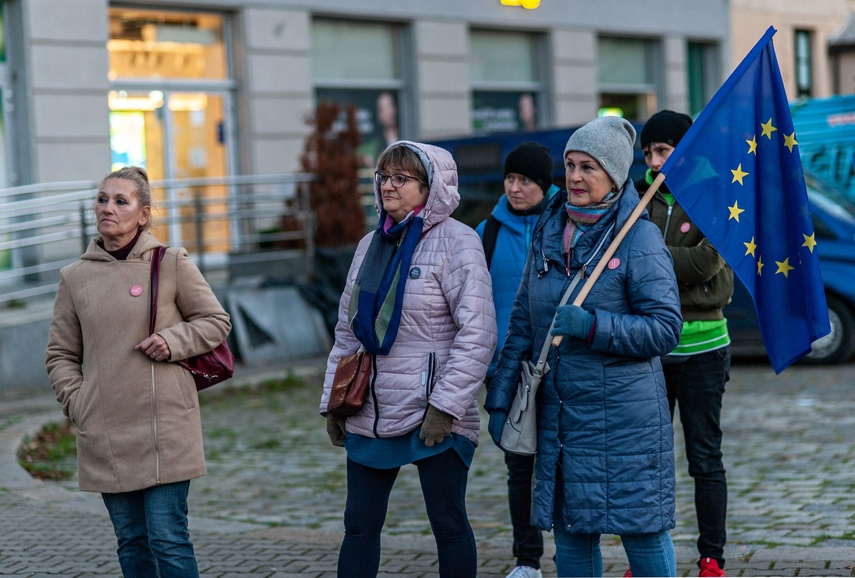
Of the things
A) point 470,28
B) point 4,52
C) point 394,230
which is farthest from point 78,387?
point 470,28

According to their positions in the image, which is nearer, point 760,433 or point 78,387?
point 78,387

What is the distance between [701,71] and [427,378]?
80.3 ft

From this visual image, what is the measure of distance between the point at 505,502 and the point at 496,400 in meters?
3.28

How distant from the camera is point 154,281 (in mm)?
4695

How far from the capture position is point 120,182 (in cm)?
471

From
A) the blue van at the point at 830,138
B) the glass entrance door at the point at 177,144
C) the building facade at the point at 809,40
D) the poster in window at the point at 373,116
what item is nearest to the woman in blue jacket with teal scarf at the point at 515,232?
the blue van at the point at 830,138

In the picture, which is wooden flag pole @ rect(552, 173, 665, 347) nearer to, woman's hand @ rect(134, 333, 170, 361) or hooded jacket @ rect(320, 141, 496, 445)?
hooded jacket @ rect(320, 141, 496, 445)

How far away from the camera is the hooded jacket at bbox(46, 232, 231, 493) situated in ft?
15.1

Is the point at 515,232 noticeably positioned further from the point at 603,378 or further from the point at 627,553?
the point at 627,553

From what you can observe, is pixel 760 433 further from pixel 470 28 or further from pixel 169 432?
pixel 470 28

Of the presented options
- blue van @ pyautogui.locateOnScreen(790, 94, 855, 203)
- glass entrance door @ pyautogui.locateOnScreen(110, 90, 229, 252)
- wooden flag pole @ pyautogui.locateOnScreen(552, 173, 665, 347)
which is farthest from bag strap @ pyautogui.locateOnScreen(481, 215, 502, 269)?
glass entrance door @ pyautogui.locateOnScreen(110, 90, 229, 252)

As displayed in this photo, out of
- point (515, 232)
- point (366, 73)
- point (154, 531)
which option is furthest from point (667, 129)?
point (366, 73)

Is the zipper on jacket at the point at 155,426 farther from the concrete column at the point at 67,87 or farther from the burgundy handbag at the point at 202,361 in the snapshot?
the concrete column at the point at 67,87

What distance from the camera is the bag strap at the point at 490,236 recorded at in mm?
5837
